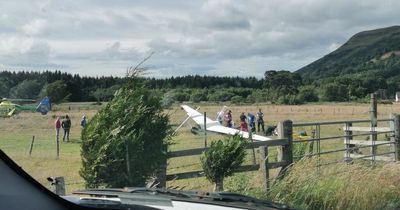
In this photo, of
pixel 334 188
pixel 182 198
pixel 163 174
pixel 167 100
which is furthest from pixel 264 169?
pixel 182 198

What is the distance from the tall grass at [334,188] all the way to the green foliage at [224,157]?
684mm

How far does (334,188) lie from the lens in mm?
8055

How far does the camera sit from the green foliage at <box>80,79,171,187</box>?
6430 mm

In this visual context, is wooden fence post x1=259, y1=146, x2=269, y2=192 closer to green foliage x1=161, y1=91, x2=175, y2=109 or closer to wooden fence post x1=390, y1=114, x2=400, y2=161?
green foliage x1=161, y1=91, x2=175, y2=109

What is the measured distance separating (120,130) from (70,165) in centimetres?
302

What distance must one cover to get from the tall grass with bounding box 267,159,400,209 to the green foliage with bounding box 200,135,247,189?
0.68 metres

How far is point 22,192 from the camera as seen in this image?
77.6 inches

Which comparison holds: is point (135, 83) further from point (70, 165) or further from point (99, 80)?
point (99, 80)

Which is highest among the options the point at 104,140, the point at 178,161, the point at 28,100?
the point at 28,100

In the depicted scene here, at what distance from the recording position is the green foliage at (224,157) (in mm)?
8414

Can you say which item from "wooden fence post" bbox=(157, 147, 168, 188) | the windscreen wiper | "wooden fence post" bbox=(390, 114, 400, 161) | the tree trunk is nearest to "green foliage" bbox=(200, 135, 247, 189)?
the tree trunk

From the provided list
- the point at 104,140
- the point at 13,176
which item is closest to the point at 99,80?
the point at 13,176

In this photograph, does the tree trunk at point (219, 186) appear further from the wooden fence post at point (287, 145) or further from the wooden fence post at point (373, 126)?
the wooden fence post at point (373, 126)

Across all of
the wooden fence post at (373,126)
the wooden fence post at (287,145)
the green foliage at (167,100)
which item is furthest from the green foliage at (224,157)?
the wooden fence post at (373,126)
